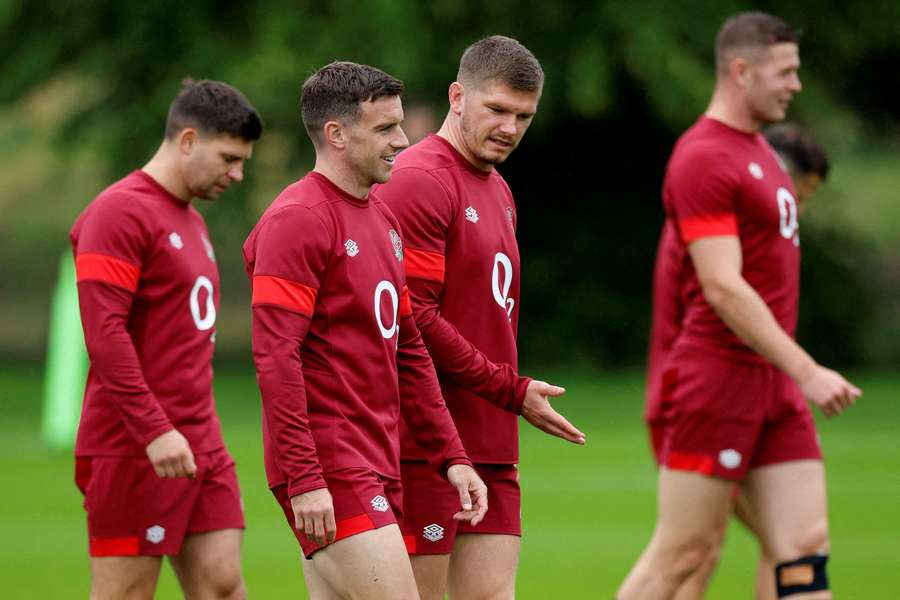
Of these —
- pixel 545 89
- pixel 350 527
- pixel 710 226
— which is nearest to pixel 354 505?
pixel 350 527

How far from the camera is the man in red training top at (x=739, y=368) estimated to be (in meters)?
7.25

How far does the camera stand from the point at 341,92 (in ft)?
19.1

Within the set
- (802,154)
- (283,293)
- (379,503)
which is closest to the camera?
(283,293)

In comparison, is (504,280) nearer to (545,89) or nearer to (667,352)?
(667,352)

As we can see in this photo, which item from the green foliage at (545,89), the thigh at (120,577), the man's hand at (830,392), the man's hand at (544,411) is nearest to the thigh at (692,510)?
the man's hand at (830,392)

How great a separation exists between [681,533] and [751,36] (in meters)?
2.35

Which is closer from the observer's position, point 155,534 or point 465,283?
point 465,283

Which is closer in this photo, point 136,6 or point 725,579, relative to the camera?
point 725,579

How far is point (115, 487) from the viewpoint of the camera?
7027 mm

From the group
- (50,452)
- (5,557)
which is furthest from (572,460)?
(5,557)

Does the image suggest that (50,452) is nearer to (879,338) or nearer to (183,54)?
(183,54)

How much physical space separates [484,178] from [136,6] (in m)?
17.4

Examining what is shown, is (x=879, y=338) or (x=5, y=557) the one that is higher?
(x=879, y=338)

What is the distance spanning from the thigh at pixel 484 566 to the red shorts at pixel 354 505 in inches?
33.7
